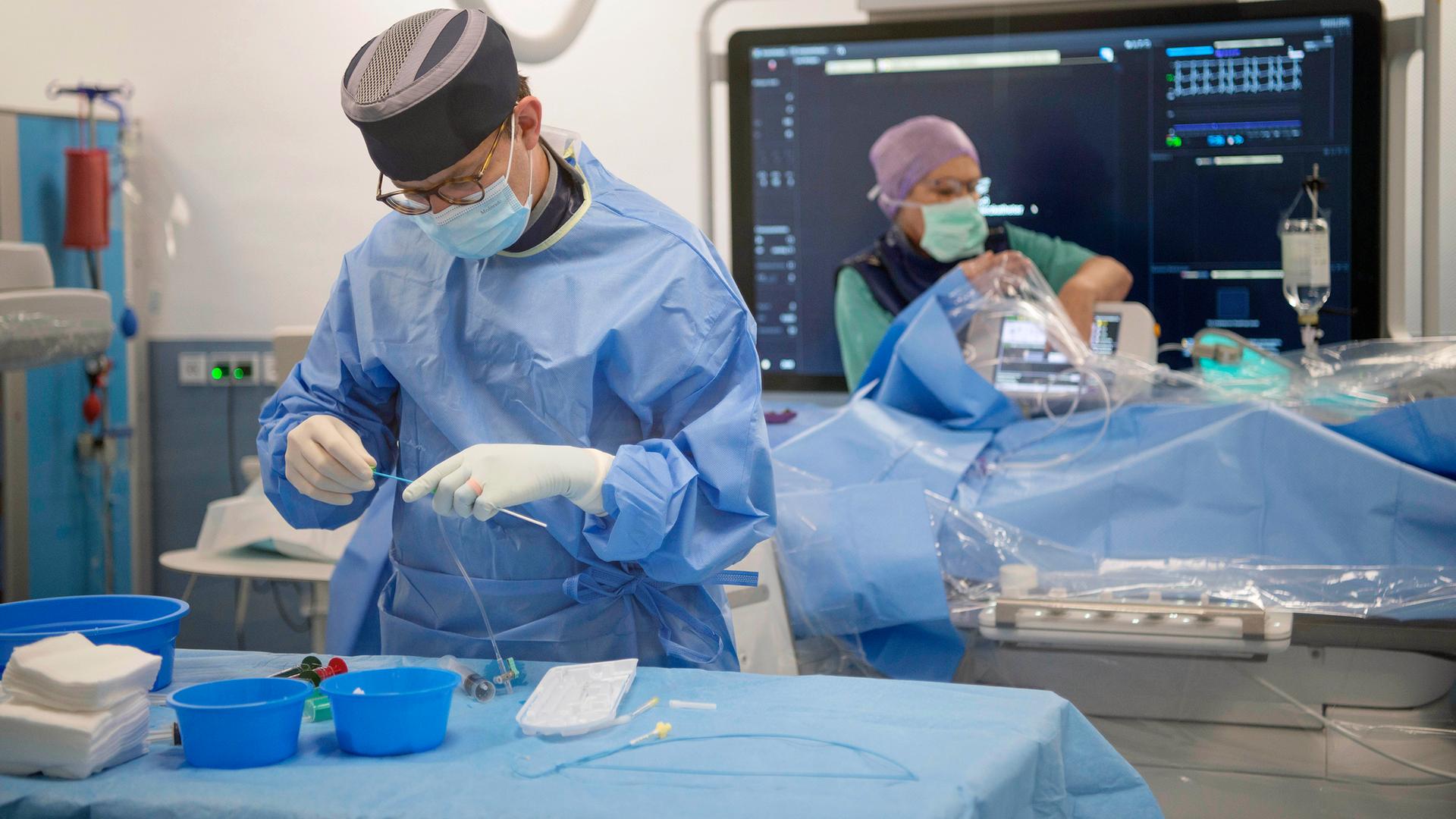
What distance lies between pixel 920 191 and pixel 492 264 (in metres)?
1.79

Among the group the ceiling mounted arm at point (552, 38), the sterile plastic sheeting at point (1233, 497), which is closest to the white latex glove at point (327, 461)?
the sterile plastic sheeting at point (1233, 497)

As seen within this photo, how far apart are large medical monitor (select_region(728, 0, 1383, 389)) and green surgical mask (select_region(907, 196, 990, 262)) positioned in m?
0.07

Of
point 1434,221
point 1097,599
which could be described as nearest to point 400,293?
point 1097,599

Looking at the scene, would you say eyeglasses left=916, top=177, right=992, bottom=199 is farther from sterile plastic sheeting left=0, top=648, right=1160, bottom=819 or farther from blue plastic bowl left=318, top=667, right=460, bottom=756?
blue plastic bowl left=318, top=667, right=460, bottom=756

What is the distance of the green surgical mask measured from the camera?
3.04 meters

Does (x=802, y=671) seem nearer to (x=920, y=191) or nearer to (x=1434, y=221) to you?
(x=920, y=191)

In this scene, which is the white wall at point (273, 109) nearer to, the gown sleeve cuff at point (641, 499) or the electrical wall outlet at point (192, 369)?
the electrical wall outlet at point (192, 369)

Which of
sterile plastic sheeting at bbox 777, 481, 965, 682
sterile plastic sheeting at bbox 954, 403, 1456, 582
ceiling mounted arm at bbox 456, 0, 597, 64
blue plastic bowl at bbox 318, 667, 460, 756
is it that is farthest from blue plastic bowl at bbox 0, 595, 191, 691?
ceiling mounted arm at bbox 456, 0, 597, 64

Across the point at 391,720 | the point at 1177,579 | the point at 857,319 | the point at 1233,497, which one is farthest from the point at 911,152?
the point at 391,720

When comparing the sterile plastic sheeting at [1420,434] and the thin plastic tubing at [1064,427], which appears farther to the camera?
the thin plastic tubing at [1064,427]

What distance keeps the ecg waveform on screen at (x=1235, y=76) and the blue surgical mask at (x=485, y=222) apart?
78.8 inches

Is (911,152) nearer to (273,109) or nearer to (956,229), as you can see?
(956,229)

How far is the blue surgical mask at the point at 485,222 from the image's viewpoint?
1419mm

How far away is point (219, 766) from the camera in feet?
3.56
